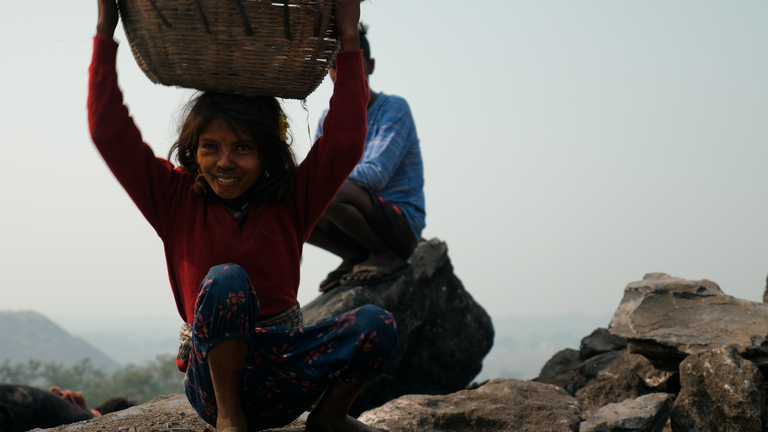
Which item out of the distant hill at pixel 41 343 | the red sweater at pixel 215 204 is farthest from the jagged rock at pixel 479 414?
the distant hill at pixel 41 343

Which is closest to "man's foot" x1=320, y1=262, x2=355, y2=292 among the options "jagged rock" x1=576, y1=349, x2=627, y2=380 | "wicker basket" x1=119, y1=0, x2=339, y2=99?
"jagged rock" x1=576, y1=349, x2=627, y2=380

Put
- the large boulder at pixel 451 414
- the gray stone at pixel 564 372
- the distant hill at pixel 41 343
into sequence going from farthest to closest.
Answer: the distant hill at pixel 41 343
the gray stone at pixel 564 372
the large boulder at pixel 451 414

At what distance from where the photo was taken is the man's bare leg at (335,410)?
84.2 inches

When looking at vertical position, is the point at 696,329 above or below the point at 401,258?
below

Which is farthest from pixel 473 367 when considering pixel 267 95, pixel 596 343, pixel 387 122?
pixel 267 95

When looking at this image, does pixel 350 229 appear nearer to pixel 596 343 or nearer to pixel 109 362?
pixel 596 343

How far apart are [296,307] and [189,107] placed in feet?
2.56

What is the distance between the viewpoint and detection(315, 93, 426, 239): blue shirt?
4.26m

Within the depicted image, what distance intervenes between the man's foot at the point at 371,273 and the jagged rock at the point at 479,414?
1.40m

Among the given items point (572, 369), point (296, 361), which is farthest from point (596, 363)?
point (296, 361)

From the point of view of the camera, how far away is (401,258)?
4633mm

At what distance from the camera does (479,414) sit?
293cm

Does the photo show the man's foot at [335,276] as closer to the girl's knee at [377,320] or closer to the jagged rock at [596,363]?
the jagged rock at [596,363]

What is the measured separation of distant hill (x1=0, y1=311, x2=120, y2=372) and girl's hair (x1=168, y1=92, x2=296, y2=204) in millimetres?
81195
